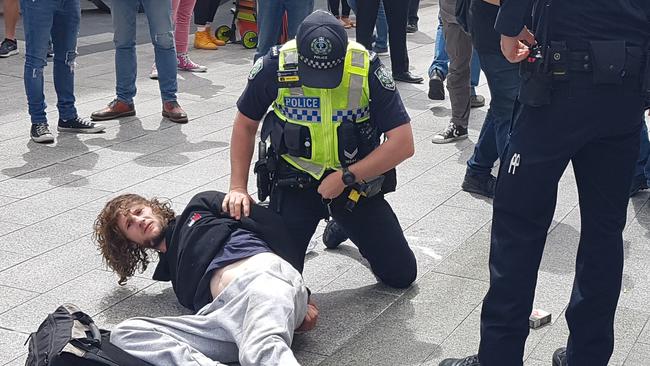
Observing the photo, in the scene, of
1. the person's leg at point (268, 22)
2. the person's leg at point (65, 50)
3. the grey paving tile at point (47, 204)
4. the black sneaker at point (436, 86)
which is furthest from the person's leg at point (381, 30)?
the grey paving tile at point (47, 204)

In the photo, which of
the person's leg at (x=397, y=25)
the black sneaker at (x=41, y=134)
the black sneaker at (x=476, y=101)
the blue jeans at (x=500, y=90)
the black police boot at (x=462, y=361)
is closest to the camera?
the black police boot at (x=462, y=361)

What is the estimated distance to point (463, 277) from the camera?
4.56m

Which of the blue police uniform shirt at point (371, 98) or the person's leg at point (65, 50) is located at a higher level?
the blue police uniform shirt at point (371, 98)

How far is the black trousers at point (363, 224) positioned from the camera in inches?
171

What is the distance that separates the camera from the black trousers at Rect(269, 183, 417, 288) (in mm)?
4344

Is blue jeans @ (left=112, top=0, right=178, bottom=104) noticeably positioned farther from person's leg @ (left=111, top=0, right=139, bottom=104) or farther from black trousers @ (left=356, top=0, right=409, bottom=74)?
black trousers @ (left=356, top=0, right=409, bottom=74)

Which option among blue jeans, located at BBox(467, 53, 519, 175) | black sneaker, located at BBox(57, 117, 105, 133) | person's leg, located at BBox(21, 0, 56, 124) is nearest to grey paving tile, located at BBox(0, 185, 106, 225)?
person's leg, located at BBox(21, 0, 56, 124)

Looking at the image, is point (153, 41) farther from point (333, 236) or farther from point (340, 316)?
point (340, 316)

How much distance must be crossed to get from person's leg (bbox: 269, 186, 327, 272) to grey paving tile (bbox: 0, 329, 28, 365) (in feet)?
3.80

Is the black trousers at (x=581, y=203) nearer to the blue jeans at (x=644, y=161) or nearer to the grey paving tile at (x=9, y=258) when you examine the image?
the grey paving tile at (x=9, y=258)

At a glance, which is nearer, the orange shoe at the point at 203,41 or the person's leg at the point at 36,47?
the person's leg at the point at 36,47

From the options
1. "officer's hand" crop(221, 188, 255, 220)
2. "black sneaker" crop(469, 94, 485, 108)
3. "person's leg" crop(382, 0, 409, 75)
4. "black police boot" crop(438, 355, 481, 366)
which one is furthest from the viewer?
"person's leg" crop(382, 0, 409, 75)

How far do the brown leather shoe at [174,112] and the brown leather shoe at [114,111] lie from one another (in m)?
0.28

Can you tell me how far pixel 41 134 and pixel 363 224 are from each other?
10.3 feet
